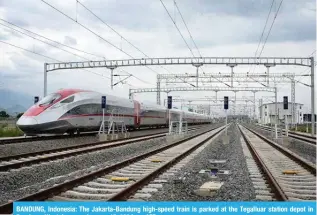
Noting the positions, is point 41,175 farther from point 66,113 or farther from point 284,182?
point 66,113

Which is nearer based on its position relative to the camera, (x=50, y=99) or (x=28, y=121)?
(x=28, y=121)

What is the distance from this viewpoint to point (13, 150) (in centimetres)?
1750

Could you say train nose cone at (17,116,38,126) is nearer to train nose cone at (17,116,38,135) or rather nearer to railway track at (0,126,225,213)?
train nose cone at (17,116,38,135)

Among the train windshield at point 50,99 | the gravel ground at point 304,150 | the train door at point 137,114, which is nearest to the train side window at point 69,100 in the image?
the train windshield at point 50,99

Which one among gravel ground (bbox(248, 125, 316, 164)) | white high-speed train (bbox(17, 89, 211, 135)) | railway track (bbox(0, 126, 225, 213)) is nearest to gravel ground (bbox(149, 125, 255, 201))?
railway track (bbox(0, 126, 225, 213))

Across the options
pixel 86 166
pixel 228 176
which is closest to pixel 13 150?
pixel 86 166

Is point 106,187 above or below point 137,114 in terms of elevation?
below

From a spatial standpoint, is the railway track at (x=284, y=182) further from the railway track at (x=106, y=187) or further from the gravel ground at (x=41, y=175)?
the gravel ground at (x=41, y=175)

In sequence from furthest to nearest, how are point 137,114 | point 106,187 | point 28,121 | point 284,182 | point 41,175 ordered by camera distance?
point 137,114 → point 28,121 → point 41,175 → point 284,182 → point 106,187

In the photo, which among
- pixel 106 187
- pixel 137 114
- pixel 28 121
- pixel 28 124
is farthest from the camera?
pixel 137 114

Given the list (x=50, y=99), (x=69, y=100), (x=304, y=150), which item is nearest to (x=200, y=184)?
(x=304, y=150)

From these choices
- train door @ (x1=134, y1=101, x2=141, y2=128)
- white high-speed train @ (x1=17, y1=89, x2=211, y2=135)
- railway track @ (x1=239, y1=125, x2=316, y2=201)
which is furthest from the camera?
train door @ (x1=134, y1=101, x2=141, y2=128)

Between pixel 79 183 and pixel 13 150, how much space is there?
932 centimetres

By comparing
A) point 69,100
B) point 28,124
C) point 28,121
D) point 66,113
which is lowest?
point 28,124
